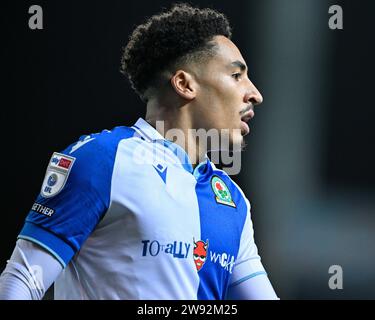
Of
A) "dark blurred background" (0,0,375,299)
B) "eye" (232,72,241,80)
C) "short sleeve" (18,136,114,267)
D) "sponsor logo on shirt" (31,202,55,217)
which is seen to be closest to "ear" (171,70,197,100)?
"eye" (232,72,241,80)

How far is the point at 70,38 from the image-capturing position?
3.39 metres

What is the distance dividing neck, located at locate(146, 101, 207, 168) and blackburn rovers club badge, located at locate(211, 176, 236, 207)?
0.07 meters

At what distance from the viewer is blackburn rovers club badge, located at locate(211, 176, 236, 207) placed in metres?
2.03

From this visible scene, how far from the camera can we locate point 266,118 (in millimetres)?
3451

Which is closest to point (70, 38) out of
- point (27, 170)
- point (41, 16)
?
point (41, 16)

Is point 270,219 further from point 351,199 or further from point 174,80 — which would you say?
point 174,80

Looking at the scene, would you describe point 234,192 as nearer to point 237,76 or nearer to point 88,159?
point 237,76

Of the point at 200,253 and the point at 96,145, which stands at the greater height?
the point at 96,145

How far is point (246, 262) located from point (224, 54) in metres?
0.58

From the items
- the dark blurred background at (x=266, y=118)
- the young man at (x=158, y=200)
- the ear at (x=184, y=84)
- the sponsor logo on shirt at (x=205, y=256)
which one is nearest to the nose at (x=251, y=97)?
the young man at (x=158, y=200)

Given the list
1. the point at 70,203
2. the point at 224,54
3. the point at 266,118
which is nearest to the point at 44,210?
the point at 70,203

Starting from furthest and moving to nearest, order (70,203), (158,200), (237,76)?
1. (237,76)
2. (158,200)
3. (70,203)

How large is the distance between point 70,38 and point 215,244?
177 cm

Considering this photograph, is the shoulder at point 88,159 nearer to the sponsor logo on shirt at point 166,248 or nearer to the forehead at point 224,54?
the sponsor logo on shirt at point 166,248
